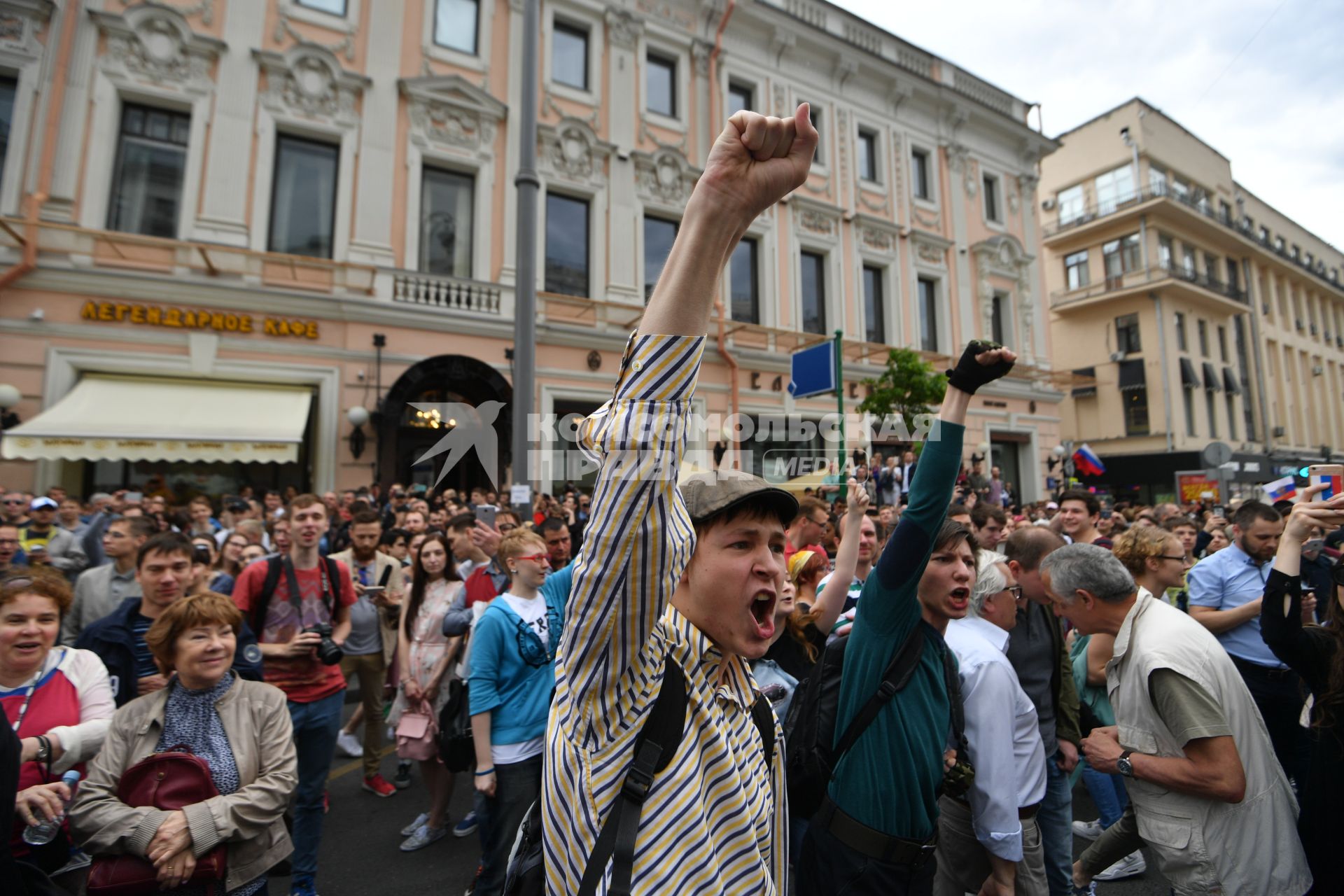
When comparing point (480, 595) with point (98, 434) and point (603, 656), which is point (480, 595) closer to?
point (603, 656)

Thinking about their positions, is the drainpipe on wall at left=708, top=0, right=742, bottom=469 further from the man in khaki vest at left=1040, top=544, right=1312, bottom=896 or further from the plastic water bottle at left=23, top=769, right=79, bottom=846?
the plastic water bottle at left=23, top=769, right=79, bottom=846

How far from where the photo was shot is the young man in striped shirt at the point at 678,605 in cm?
91

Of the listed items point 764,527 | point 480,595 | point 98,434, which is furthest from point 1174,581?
point 98,434

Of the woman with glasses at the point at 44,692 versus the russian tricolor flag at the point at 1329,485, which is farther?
the russian tricolor flag at the point at 1329,485

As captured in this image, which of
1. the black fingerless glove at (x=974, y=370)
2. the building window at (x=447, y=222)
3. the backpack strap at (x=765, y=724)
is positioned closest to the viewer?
the backpack strap at (x=765, y=724)

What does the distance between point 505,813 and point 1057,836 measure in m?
2.63

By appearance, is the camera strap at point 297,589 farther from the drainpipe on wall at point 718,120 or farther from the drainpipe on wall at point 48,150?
the drainpipe on wall at point 718,120

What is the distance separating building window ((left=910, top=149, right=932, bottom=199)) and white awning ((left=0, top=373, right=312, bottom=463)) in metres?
18.1

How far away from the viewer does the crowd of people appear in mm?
1005

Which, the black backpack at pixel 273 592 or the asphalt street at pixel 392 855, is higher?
the black backpack at pixel 273 592

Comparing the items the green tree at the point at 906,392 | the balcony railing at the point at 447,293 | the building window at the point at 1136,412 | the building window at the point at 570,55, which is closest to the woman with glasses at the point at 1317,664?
the green tree at the point at 906,392

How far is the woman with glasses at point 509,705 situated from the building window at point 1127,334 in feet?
106

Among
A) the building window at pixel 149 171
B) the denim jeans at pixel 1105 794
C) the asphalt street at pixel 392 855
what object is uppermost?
the building window at pixel 149 171

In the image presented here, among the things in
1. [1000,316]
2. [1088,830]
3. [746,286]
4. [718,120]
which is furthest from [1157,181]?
[1088,830]
